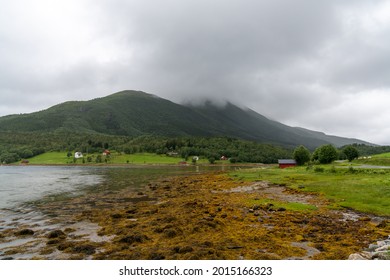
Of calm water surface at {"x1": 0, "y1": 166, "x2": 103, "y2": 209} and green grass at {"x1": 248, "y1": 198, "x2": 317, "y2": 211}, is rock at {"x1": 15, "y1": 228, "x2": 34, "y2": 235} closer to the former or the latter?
calm water surface at {"x1": 0, "y1": 166, "x2": 103, "y2": 209}

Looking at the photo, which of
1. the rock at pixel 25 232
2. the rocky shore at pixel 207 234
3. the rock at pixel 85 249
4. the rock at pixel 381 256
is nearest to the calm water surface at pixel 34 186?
the rocky shore at pixel 207 234

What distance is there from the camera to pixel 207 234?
2205cm

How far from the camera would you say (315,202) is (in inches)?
1382

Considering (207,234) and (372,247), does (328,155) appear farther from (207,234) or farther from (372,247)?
Result: (207,234)

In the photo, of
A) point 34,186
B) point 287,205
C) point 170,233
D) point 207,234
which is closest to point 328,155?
point 287,205

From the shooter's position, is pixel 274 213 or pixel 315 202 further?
pixel 315 202

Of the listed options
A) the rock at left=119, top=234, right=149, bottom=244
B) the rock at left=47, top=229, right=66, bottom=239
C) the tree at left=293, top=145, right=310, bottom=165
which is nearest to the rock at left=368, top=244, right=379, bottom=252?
the rock at left=119, top=234, right=149, bottom=244

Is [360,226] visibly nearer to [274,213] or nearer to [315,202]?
[274,213]

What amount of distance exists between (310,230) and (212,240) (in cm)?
861

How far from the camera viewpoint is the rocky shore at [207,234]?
1748cm

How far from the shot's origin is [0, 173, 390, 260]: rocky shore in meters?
17.5
